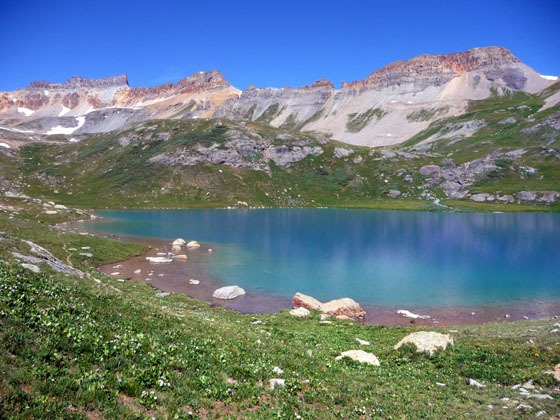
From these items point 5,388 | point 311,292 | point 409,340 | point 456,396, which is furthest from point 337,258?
point 5,388

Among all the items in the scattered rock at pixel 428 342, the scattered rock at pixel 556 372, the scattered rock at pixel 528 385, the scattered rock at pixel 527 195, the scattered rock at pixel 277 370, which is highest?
the scattered rock at pixel 527 195

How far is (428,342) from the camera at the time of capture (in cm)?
2431

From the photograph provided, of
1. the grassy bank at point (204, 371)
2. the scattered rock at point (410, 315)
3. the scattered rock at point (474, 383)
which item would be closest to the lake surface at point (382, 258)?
the scattered rock at point (410, 315)

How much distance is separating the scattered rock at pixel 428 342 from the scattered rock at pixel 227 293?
25.7 meters

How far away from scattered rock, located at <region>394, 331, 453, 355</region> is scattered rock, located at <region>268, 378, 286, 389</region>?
13.1 meters

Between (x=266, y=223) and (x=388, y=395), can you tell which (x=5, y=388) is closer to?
(x=388, y=395)

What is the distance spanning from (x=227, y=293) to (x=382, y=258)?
1575 inches

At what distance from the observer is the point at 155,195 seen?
196 meters

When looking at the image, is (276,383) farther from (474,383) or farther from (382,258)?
(382,258)

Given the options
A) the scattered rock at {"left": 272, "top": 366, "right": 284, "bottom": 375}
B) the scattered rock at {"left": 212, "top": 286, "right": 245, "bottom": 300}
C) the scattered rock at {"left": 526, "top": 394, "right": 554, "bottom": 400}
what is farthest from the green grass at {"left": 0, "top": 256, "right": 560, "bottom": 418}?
the scattered rock at {"left": 212, "top": 286, "right": 245, "bottom": 300}

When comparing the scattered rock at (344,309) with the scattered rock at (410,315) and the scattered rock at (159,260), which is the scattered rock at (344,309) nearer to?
the scattered rock at (410,315)

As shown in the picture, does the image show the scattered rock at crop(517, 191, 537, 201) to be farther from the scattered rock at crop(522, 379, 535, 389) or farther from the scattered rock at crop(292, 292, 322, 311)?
the scattered rock at crop(522, 379, 535, 389)

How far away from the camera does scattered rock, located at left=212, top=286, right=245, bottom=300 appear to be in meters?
45.4

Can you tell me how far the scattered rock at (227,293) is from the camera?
45.4m
